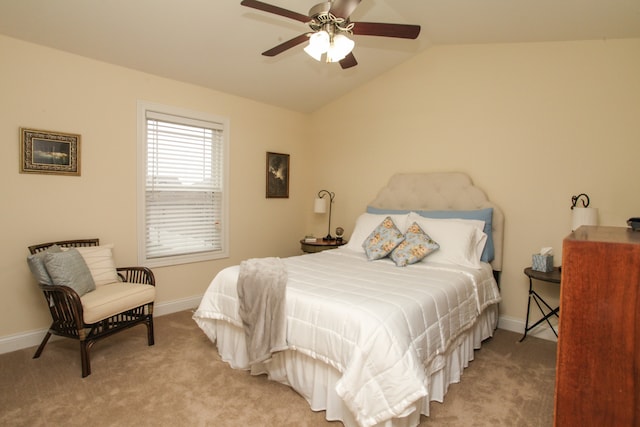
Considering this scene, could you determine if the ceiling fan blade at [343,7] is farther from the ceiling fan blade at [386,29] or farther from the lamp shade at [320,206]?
the lamp shade at [320,206]

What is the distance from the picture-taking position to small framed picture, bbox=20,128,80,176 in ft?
9.16

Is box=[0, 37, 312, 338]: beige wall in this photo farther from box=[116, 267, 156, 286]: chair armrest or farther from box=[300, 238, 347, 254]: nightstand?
box=[300, 238, 347, 254]: nightstand

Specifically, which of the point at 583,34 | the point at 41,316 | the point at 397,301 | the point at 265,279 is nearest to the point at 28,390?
the point at 41,316

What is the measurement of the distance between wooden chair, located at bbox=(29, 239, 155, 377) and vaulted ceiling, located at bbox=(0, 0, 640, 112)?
172 cm

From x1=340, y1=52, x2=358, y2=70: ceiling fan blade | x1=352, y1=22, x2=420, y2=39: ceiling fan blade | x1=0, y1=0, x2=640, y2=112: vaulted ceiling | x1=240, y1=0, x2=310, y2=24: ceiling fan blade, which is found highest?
x1=0, y1=0, x2=640, y2=112: vaulted ceiling

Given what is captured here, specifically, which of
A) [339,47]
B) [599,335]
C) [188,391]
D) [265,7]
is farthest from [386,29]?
[188,391]

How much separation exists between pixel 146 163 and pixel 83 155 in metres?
0.55

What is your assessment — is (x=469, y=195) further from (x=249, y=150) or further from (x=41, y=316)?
(x=41, y=316)

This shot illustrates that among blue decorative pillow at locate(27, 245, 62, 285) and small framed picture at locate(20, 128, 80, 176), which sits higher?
small framed picture at locate(20, 128, 80, 176)

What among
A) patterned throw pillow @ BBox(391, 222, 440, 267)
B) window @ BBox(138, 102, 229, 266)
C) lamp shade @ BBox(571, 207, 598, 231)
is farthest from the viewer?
window @ BBox(138, 102, 229, 266)

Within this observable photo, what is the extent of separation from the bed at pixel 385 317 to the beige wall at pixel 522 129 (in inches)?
9.7

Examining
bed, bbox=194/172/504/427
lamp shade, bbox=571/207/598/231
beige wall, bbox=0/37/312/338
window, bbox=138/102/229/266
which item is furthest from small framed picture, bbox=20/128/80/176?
lamp shade, bbox=571/207/598/231

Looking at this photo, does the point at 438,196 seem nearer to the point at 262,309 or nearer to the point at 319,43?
the point at 319,43

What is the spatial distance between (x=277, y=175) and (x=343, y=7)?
2944 mm
